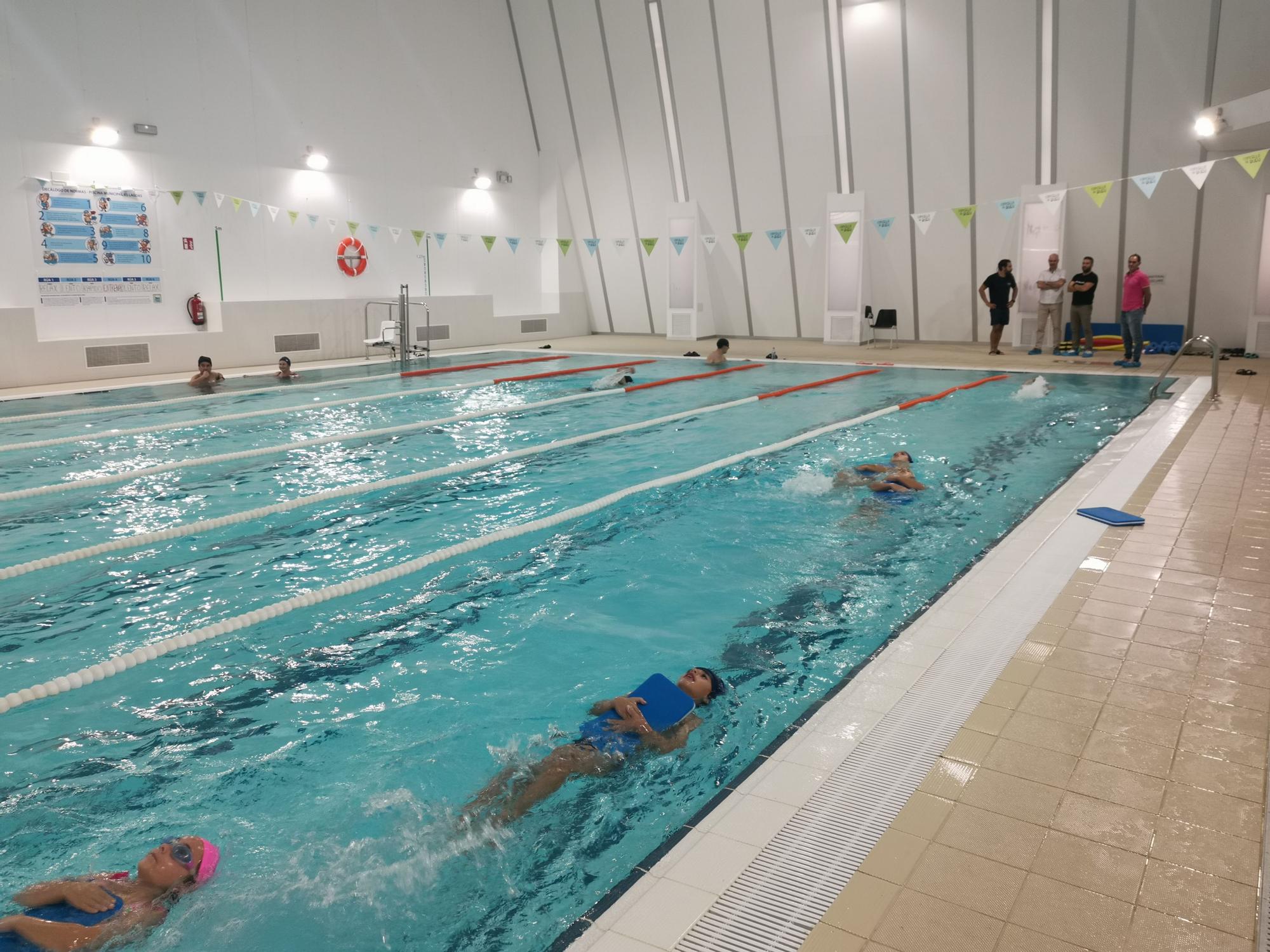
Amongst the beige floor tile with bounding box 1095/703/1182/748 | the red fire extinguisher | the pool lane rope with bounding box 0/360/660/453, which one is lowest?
the beige floor tile with bounding box 1095/703/1182/748

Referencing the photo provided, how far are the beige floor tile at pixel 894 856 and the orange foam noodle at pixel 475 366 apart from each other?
10.6 metres

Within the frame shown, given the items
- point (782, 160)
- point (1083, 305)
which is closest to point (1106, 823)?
point (1083, 305)

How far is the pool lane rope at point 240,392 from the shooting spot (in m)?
8.62

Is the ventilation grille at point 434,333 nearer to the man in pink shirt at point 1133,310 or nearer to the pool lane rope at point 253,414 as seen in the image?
the pool lane rope at point 253,414

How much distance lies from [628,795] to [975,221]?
12.7m

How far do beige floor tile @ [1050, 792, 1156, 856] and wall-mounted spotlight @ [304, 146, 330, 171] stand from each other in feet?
46.3

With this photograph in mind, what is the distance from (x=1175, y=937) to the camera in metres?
1.61

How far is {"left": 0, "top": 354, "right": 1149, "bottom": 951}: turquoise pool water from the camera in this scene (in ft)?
7.57

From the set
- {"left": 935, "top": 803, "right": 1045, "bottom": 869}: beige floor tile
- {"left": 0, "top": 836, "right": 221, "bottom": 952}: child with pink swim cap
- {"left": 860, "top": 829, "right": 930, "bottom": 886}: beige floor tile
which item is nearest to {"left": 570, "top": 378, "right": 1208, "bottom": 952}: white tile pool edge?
{"left": 860, "top": 829, "right": 930, "bottom": 886}: beige floor tile

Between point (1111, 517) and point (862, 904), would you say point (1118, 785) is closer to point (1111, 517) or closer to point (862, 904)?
point (862, 904)

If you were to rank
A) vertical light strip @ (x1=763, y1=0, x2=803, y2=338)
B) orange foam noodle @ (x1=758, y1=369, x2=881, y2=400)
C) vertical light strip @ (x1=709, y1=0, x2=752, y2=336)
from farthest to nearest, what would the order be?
1. vertical light strip @ (x1=709, y1=0, x2=752, y2=336)
2. vertical light strip @ (x1=763, y1=0, x2=803, y2=338)
3. orange foam noodle @ (x1=758, y1=369, x2=881, y2=400)

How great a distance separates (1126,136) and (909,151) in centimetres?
292

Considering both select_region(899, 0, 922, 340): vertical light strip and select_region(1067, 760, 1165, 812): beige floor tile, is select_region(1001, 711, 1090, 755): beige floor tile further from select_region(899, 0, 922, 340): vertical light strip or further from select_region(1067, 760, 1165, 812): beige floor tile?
select_region(899, 0, 922, 340): vertical light strip

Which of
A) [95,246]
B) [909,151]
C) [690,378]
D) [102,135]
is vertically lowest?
[690,378]
